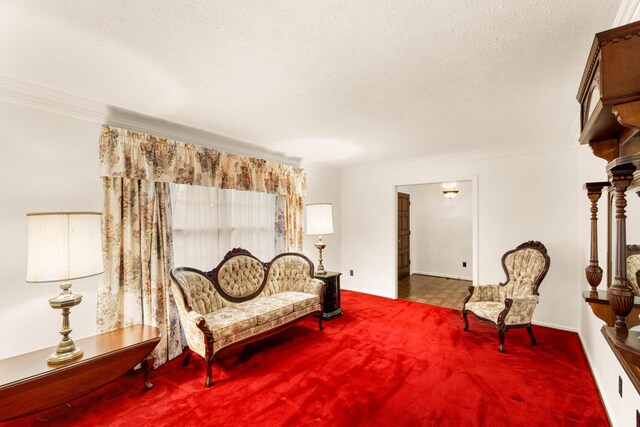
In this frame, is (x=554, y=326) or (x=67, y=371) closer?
(x=67, y=371)

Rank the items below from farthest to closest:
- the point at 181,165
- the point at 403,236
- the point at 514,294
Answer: the point at 403,236 < the point at 514,294 < the point at 181,165

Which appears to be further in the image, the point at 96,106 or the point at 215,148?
the point at 215,148

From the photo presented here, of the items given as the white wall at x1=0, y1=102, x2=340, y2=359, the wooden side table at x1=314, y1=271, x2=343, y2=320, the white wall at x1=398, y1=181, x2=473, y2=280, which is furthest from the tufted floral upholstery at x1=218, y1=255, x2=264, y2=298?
the white wall at x1=398, y1=181, x2=473, y2=280

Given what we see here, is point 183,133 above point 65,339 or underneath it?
above

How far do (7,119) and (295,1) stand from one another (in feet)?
7.98

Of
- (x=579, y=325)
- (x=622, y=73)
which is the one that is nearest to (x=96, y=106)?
(x=622, y=73)

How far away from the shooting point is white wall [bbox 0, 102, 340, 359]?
2.23 metres

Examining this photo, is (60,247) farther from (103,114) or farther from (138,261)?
(103,114)

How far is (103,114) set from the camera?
2.68m

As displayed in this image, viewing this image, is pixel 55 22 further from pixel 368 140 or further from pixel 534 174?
pixel 534 174

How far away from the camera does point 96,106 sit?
2590 mm

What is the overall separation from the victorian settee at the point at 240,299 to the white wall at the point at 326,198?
103cm

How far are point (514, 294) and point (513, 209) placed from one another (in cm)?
121

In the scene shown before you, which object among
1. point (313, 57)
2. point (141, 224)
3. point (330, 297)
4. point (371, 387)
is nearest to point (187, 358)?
point (141, 224)
